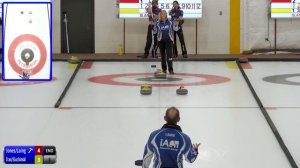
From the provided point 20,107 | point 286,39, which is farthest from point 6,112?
point 286,39

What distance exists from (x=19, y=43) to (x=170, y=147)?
6.32ft

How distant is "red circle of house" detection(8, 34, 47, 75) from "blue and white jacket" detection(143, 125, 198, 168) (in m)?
1.81

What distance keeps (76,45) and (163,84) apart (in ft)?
27.7

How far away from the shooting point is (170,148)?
517 centimetres

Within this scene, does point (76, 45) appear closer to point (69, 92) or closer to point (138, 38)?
point (138, 38)

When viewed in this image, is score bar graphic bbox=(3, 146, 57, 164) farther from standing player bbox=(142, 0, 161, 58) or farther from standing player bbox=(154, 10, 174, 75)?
standing player bbox=(142, 0, 161, 58)

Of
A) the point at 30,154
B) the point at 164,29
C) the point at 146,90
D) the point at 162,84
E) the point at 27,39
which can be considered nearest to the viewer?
the point at 30,154

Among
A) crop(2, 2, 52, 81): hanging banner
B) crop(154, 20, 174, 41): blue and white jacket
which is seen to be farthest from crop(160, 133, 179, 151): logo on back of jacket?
crop(154, 20, 174, 41): blue and white jacket

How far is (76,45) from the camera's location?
875 inches

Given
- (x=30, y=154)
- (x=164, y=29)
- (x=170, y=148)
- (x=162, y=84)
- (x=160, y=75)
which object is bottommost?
(x=162, y=84)
